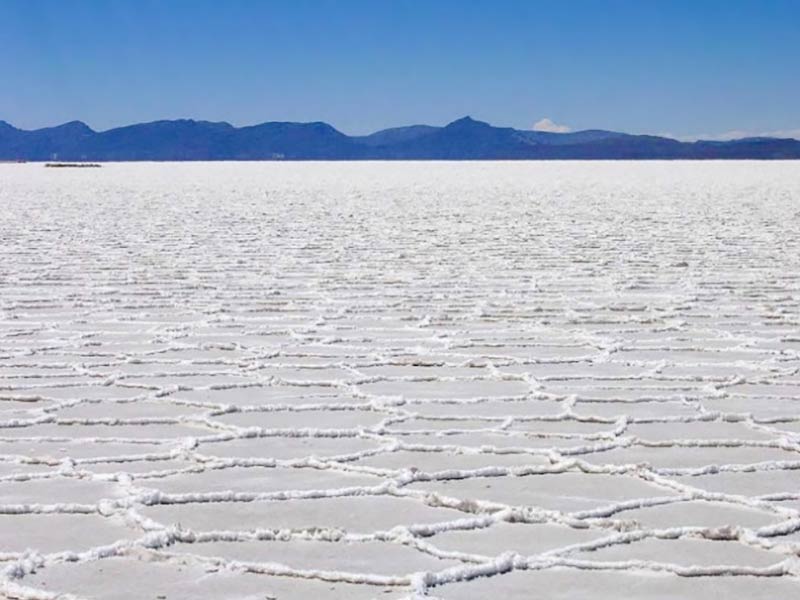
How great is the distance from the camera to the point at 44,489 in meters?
2.16

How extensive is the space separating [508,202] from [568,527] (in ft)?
39.3

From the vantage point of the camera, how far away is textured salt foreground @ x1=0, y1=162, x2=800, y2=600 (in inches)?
70.0

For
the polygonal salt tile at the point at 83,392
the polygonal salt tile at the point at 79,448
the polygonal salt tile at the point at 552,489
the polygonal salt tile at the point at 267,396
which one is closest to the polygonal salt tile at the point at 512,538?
the polygonal salt tile at the point at 552,489

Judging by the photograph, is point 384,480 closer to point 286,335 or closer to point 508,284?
point 286,335

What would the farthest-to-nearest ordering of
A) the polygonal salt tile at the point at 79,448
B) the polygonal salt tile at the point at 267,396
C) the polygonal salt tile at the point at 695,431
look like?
the polygonal salt tile at the point at 267,396 → the polygonal salt tile at the point at 695,431 → the polygonal salt tile at the point at 79,448

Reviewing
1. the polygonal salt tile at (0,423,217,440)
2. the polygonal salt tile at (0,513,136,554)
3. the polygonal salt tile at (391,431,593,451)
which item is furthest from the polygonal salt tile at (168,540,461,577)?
the polygonal salt tile at (0,423,217,440)

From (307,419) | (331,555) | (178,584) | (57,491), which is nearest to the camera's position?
(178,584)

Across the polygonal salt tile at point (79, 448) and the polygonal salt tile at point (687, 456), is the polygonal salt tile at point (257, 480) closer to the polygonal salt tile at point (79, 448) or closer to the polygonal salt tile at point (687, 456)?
the polygonal salt tile at point (79, 448)

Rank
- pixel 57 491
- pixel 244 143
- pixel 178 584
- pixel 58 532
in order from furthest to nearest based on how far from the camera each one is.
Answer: pixel 244 143, pixel 57 491, pixel 58 532, pixel 178 584

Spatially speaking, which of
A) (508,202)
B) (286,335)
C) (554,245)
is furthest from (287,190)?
(286,335)

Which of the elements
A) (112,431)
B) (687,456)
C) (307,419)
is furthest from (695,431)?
A: (112,431)

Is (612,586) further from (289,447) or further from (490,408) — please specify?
(490,408)

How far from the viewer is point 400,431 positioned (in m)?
2.60

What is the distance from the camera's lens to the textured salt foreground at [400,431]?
1778mm
